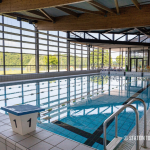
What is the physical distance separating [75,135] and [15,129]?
53.7 inches

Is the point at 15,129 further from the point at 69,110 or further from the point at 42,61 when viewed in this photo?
the point at 42,61

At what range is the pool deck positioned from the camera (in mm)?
2257

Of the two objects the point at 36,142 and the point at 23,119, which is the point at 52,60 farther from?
the point at 36,142

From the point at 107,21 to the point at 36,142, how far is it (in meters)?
7.50

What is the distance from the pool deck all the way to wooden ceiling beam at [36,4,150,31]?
7159mm

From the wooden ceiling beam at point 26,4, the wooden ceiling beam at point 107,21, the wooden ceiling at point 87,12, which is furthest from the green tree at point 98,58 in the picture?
the wooden ceiling beam at point 26,4

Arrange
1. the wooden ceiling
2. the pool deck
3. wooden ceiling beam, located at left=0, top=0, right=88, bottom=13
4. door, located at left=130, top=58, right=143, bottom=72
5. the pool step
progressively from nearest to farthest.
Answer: the pool deck, the pool step, wooden ceiling beam, located at left=0, top=0, right=88, bottom=13, the wooden ceiling, door, located at left=130, top=58, right=143, bottom=72

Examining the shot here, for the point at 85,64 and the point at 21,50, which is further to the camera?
the point at 85,64

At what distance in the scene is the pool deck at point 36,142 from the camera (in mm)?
2257

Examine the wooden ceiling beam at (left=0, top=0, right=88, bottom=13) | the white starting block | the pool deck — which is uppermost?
the wooden ceiling beam at (left=0, top=0, right=88, bottom=13)

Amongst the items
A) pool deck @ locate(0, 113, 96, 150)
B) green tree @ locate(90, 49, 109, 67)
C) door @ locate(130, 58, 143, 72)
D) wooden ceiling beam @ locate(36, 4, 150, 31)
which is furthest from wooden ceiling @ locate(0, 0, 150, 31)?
door @ locate(130, 58, 143, 72)

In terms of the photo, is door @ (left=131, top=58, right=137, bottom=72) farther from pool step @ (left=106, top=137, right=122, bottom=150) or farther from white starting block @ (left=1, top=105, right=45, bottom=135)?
white starting block @ (left=1, top=105, right=45, bottom=135)

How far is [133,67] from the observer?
2162cm

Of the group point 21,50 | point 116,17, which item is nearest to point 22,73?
point 21,50
